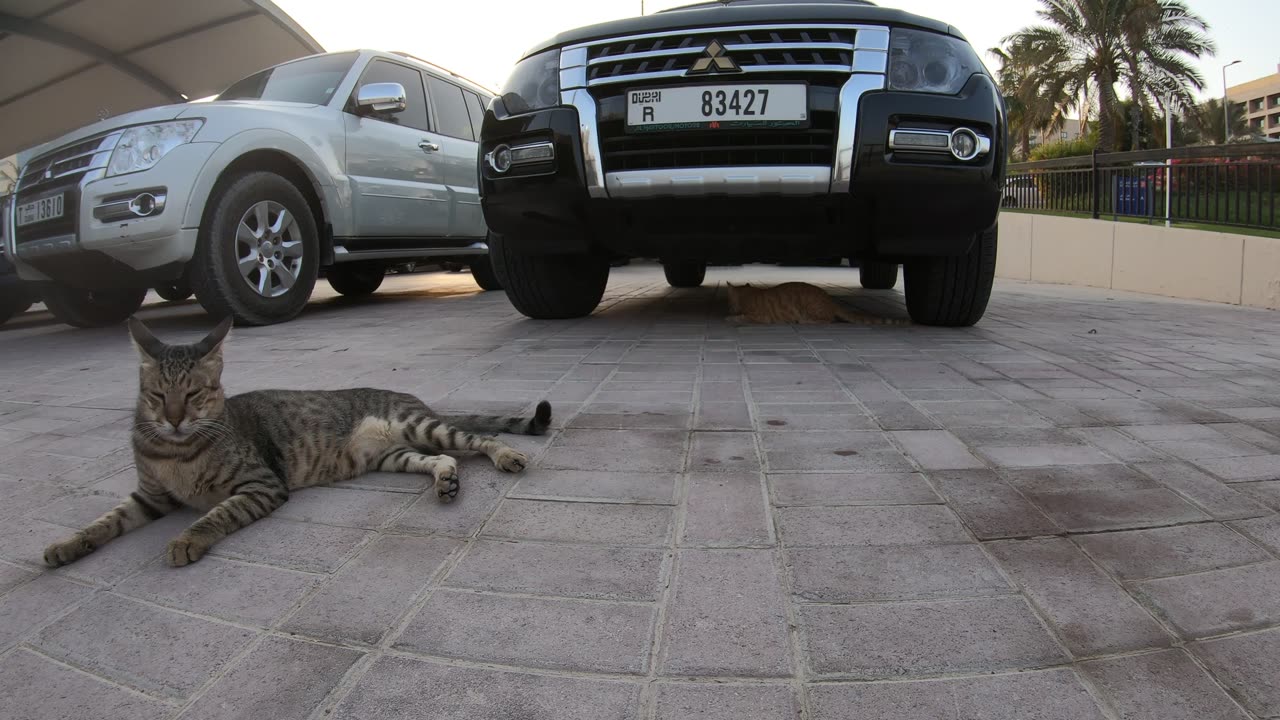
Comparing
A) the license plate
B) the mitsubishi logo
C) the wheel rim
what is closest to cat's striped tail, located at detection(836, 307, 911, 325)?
the license plate

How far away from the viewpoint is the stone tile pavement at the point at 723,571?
4.12 ft

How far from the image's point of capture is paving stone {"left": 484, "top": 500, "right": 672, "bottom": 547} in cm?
177

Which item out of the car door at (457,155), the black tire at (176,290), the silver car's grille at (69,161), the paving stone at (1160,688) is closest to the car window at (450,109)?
the car door at (457,155)

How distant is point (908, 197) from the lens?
3.71m

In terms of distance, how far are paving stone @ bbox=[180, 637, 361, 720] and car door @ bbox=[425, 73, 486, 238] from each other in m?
6.19

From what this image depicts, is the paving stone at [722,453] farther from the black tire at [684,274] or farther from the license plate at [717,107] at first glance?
the black tire at [684,274]

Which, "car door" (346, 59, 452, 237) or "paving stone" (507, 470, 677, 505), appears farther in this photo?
"car door" (346, 59, 452, 237)

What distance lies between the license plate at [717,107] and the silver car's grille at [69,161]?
11.0 ft

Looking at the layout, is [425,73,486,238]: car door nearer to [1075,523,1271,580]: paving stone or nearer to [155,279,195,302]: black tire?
[155,279,195,302]: black tire

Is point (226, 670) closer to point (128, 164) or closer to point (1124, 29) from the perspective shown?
point (128, 164)

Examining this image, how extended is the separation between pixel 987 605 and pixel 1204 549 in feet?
1.91

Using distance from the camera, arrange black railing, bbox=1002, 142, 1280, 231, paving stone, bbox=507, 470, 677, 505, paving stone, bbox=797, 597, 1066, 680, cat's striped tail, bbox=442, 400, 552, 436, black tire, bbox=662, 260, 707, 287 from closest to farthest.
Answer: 1. paving stone, bbox=797, 597, 1066, 680
2. paving stone, bbox=507, 470, 677, 505
3. cat's striped tail, bbox=442, 400, 552, 436
4. black tire, bbox=662, 260, 707, 287
5. black railing, bbox=1002, 142, 1280, 231

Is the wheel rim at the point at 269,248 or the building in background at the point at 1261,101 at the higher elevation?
the building in background at the point at 1261,101

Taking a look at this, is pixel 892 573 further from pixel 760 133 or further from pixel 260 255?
pixel 260 255
